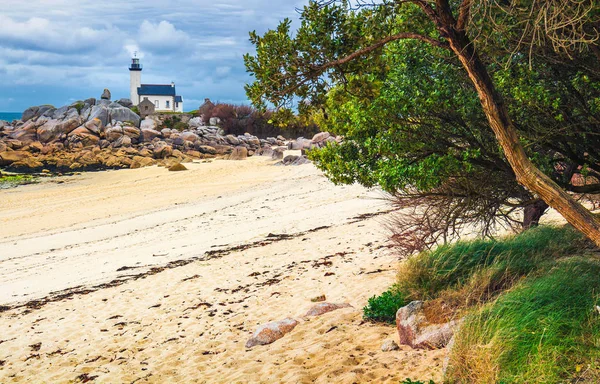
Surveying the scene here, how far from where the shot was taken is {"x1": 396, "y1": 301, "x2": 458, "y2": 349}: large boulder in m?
7.27

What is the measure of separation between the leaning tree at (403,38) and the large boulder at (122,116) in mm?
67763

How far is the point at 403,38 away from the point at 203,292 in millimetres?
7150

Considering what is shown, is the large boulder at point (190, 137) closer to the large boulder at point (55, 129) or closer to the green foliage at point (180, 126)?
the large boulder at point (55, 129)

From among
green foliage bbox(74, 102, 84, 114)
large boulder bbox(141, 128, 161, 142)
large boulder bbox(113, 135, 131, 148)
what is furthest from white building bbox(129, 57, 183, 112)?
large boulder bbox(113, 135, 131, 148)

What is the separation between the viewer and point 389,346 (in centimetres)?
761

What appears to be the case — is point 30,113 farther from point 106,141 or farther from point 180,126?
point 106,141

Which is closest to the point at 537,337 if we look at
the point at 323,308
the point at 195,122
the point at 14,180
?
the point at 323,308

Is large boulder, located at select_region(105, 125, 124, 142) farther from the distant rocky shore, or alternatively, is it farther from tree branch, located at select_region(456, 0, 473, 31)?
tree branch, located at select_region(456, 0, 473, 31)

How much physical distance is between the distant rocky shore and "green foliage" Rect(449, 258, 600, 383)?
39.8 meters

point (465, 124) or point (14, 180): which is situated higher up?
point (465, 124)

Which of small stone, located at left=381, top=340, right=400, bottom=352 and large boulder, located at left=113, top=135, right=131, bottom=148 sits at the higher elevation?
large boulder, located at left=113, top=135, right=131, bottom=148

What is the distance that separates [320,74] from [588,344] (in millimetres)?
4473

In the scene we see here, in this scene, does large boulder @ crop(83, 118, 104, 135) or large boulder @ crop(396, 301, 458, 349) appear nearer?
large boulder @ crop(396, 301, 458, 349)

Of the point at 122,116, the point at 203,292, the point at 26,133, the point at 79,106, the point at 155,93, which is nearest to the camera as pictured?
the point at 203,292
